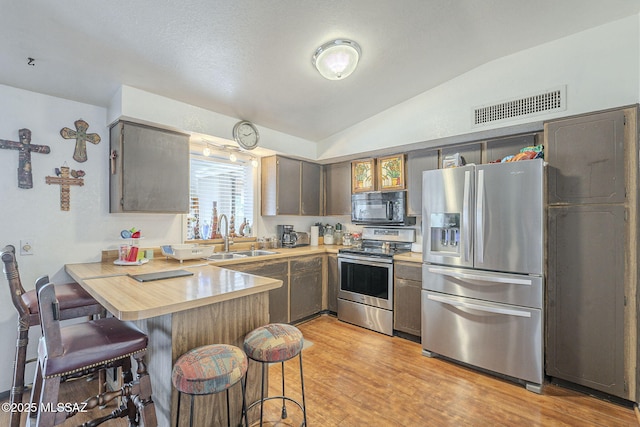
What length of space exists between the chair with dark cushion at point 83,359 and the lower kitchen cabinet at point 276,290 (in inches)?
59.9

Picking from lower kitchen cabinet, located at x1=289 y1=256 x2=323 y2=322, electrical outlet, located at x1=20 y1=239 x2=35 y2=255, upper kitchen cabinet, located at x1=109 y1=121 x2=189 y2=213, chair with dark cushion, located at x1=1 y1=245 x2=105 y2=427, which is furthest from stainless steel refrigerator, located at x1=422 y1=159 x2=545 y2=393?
electrical outlet, located at x1=20 y1=239 x2=35 y2=255

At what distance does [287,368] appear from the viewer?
2564 mm

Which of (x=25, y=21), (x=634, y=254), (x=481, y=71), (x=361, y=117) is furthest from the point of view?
(x=361, y=117)

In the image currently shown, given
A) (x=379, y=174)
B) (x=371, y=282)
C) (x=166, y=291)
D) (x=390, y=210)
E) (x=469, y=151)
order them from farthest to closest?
(x=379, y=174)
(x=390, y=210)
(x=371, y=282)
(x=469, y=151)
(x=166, y=291)

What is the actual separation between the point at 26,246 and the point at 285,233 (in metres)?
2.54

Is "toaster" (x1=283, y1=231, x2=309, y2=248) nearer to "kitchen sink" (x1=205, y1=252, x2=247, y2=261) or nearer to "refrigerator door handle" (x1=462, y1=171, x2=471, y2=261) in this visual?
"kitchen sink" (x1=205, y1=252, x2=247, y2=261)

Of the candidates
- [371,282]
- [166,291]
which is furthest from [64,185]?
[371,282]

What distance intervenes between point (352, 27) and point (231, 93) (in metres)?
1.24

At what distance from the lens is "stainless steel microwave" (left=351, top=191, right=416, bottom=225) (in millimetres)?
3602

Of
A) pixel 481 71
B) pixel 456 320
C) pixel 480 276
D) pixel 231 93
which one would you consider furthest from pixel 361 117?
pixel 456 320

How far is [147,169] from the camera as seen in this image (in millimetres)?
2574

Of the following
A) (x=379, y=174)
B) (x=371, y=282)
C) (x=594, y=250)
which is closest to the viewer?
(x=594, y=250)

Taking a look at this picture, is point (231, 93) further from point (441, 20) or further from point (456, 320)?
point (456, 320)

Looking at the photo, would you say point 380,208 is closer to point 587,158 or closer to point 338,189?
point 338,189
